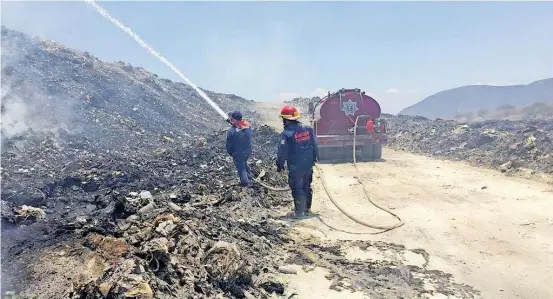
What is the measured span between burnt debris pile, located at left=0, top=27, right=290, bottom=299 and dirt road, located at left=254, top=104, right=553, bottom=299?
2.90 feet

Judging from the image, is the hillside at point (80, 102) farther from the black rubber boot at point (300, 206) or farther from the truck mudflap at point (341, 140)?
the black rubber boot at point (300, 206)

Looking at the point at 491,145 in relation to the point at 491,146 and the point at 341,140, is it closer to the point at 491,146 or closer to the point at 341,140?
the point at 491,146

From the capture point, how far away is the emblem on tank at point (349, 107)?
14.1 metres

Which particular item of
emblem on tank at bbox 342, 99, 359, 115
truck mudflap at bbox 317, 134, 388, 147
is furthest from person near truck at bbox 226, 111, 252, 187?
emblem on tank at bbox 342, 99, 359, 115

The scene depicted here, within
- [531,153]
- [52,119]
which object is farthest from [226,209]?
[52,119]

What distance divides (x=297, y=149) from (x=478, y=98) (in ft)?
268

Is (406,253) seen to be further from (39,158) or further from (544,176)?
(39,158)

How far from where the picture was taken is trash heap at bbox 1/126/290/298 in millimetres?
3994

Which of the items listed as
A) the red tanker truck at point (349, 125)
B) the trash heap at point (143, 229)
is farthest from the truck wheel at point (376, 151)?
the trash heap at point (143, 229)

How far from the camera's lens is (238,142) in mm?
8633

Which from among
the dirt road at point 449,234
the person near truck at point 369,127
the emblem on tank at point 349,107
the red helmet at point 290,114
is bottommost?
the dirt road at point 449,234

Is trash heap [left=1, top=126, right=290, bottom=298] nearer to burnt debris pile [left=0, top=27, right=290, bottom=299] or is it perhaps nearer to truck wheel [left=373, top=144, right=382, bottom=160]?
burnt debris pile [left=0, top=27, right=290, bottom=299]

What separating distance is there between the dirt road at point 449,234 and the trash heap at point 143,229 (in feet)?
2.66

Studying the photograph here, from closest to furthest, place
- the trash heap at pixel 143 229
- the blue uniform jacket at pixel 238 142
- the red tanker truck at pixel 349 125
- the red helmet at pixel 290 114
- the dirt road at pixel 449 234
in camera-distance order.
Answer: the trash heap at pixel 143 229, the dirt road at pixel 449 234, the red helmet at pixel 290 114, the blue uniform jacket at pixel 238 142, the red tanker truck at pixel 349 125
